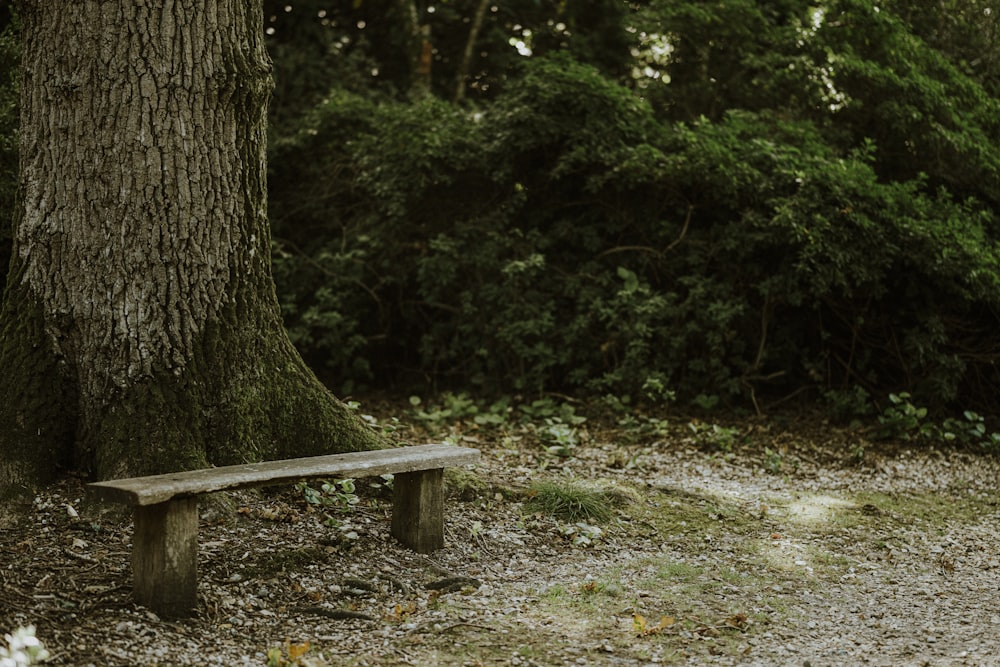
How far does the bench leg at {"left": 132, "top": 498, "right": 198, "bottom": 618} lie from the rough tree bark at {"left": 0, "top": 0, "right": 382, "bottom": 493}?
0.74m

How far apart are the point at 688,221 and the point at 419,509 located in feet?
17.0

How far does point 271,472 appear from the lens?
12.8 ft

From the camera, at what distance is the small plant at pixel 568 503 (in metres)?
5.48

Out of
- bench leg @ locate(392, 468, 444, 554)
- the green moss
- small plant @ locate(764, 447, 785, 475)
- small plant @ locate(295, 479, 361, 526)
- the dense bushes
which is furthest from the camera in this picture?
the dense bushes

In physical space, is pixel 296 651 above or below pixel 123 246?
below

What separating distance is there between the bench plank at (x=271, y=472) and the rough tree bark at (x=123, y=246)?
A: 653 millimetres

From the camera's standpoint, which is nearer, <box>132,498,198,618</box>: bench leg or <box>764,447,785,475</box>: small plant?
<box>132,498,198,618</box>: bench leg

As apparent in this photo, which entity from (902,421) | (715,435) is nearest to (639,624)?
(715,435)

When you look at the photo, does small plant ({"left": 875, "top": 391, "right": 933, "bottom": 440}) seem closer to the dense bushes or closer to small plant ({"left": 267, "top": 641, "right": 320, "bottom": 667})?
the dense bushes

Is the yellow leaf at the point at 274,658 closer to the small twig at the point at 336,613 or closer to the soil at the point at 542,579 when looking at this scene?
the soil at the point at 542,579

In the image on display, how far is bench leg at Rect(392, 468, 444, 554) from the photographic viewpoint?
468cm

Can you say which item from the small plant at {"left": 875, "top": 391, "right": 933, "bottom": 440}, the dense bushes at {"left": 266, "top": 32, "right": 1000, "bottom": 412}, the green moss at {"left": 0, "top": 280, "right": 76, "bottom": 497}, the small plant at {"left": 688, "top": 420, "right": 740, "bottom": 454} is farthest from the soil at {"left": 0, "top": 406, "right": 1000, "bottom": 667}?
the dense bushes at {"left": 266, "top": 32, "right": 1000, "bottom": 412}

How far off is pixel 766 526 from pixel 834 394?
3.18 m

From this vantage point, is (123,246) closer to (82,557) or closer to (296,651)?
(82,557)
